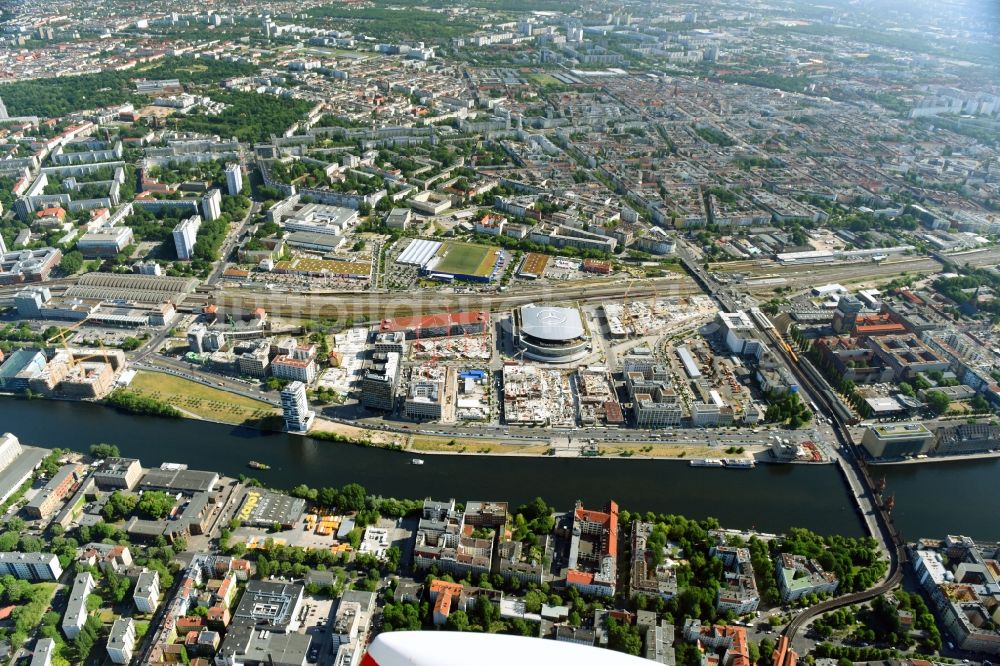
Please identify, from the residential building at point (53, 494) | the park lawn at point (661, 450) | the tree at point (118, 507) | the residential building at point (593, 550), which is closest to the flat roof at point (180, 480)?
the tree at point (118, 507)

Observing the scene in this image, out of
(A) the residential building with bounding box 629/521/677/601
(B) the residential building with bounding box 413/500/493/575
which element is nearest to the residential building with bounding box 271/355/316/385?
(B) the residential building with bounding box 413/500/493/575

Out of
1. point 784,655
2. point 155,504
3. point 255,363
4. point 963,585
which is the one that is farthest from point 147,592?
point 963,585

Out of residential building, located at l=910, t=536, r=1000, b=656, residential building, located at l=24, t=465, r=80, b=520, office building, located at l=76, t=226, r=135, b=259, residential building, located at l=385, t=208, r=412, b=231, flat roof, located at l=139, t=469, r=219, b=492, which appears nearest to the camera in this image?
residential building, located at l=910, t=536, r=1000, b=656

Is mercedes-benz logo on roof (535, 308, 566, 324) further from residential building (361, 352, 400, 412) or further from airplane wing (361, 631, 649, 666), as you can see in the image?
airplane wing (361, 631, 649, 666)

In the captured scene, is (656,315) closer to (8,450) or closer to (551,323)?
(551,323)

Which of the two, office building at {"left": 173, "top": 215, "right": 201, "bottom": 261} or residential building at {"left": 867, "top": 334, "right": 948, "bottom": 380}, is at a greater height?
office building at {"left": 173, "top": 215, "right": 201, "bottom": 261}

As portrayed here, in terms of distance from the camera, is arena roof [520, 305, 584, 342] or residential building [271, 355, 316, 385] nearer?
residential building [271, 355, 316, 385]
